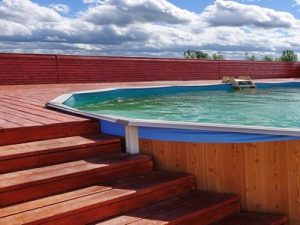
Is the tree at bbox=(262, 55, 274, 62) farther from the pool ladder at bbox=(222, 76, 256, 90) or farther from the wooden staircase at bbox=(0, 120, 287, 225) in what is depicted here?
the wooden staircase at bbox=(0, 120, 287, 225)

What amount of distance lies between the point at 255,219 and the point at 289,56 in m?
17.2

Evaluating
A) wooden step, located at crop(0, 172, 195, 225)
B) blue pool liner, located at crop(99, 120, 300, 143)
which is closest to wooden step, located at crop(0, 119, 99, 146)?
blue pool liner, located at crop(99, 120, 300, 143)

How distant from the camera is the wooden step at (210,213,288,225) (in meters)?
2.26

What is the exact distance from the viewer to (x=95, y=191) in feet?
7.60

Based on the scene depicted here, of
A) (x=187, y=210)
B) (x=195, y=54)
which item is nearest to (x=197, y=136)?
(x=187, y=210)

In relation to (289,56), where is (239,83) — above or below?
below

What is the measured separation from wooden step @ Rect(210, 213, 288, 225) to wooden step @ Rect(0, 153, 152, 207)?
70 centimetres

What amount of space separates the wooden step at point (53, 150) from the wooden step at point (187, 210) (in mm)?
692

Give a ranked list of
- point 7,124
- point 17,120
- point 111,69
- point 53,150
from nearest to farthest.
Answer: point 53,150, point 7,124, point 17,120, point 111,69

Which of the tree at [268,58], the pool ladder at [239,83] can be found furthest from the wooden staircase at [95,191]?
the tree at [268,58]

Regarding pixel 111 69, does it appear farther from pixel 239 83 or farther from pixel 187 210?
pixel 187 210

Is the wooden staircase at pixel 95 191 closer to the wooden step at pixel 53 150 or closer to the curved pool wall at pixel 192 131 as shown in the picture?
the wooden step at pixel 53 150

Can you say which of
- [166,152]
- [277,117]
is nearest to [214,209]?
[166,152]

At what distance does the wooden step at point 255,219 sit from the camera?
2.26 m
